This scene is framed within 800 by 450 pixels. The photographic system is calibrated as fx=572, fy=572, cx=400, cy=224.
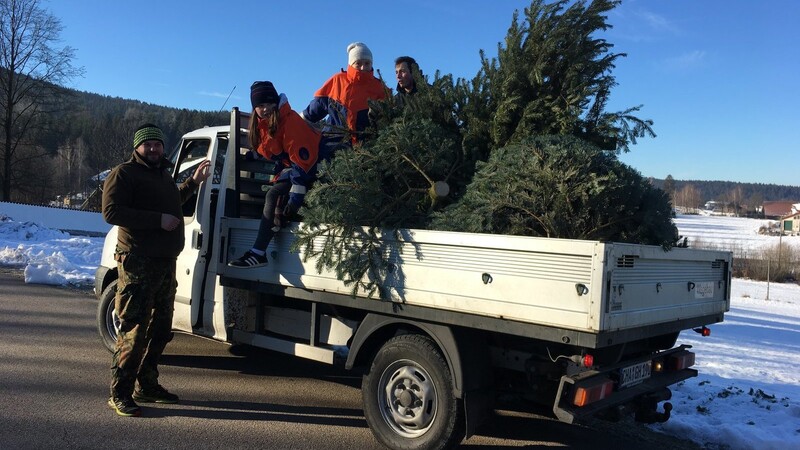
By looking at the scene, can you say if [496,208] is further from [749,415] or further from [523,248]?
[749,415]

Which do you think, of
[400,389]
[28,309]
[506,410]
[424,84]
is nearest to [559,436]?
[506,410]

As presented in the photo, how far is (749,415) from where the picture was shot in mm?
5059

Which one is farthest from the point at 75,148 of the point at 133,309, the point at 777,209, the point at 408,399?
the point at 777,209

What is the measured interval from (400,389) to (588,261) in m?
1.68

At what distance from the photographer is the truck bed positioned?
310 centimetres

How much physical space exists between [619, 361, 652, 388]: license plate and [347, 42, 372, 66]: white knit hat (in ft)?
12.3

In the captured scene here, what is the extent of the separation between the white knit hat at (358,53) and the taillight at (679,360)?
12.7 ft

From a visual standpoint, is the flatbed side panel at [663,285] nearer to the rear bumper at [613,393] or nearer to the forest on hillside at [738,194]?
the rear bumper at [613,393]

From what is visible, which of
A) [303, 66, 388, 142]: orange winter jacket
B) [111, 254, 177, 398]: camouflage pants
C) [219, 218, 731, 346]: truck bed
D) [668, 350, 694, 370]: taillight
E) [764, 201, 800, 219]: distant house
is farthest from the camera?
[764, 201, 800, 219]: distant house

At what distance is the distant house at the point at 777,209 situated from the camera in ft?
328

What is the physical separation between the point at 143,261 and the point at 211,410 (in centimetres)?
132

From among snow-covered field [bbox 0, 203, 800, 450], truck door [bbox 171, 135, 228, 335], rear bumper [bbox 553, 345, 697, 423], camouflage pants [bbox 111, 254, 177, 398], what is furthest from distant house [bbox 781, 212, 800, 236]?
camouflage pants [bbox 111, 254, 177, 398]

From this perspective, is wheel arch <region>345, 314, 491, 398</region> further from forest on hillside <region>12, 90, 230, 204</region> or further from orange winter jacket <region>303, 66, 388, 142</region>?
forest on hillside <region>12, 90, 230, 204</region>

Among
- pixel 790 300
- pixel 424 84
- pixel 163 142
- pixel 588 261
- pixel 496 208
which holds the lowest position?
pixel 790 300
